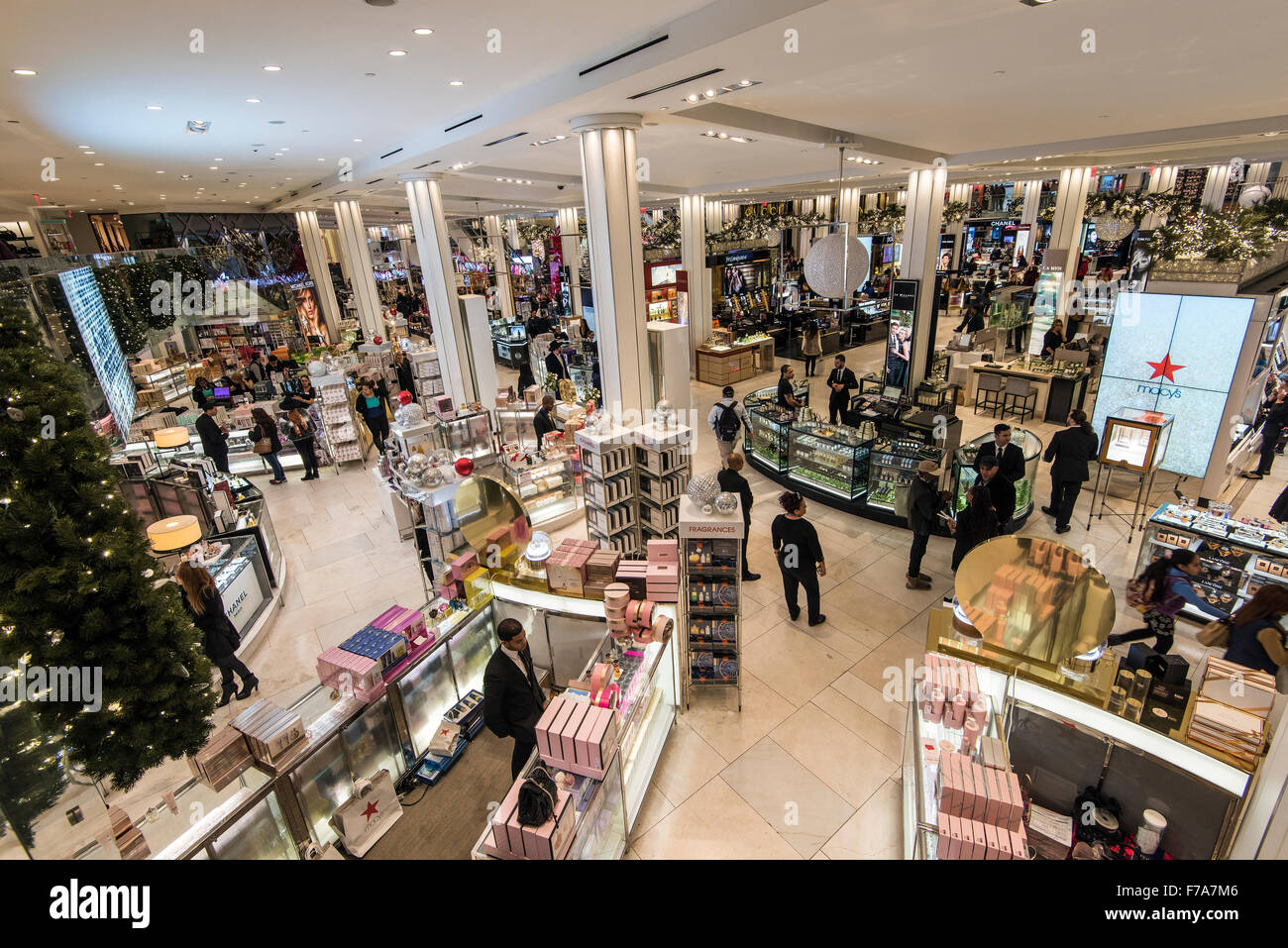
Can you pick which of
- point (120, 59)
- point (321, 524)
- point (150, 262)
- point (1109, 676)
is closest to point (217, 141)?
point (120, 59)

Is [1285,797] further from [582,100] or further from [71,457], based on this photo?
[71,457]

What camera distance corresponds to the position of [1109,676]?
3592mm

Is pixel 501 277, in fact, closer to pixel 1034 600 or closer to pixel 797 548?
pixel 797 548

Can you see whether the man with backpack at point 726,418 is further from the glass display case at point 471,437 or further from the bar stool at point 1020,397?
the bar stool at point 1020,397

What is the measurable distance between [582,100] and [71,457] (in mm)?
4644

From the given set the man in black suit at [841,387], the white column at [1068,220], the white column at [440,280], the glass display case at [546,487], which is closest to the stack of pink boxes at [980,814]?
the glass display case at [546,487]

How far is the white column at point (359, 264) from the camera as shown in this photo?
48.6 feet

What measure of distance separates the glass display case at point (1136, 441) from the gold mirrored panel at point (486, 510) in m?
7.50

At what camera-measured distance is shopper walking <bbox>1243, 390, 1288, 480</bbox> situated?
8.30 metres

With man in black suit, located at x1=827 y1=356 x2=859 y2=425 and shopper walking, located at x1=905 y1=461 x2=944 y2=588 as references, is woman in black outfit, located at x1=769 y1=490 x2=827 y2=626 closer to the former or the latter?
shopper walking, located at x1=905 y1=461 x2=944 y2=588

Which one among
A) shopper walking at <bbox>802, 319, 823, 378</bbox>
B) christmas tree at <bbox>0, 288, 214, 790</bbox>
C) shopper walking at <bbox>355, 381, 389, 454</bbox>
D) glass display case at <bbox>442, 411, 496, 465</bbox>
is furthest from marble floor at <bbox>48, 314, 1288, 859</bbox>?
shopper walking at <bbox>802, 319, 823, 378</bbox>

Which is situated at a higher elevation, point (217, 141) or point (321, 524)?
point (217, 141)

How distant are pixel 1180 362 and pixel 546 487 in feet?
29.4
